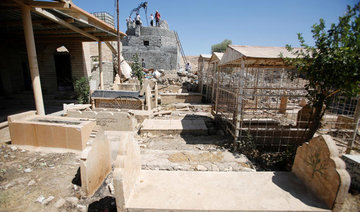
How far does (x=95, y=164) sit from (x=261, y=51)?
4.44 meters

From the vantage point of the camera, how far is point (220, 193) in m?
2.13

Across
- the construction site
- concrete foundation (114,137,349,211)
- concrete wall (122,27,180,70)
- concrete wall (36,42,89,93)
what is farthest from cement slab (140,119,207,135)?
concrete wall (122,27,180,70)

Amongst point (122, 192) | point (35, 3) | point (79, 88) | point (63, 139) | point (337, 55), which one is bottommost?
point (63, 139)

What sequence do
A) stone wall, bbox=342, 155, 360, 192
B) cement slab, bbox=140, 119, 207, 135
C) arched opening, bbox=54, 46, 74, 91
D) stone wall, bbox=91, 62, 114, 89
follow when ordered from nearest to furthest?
stone wall, bbox=342, 155, 360, 192
cement slab, bbox=140, 119, 207, 135
stone wall, bbox=91, 62, 114, 89
arched opening, bbox=54, 46, 74, 91

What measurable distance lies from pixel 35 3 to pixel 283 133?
847 centimetres

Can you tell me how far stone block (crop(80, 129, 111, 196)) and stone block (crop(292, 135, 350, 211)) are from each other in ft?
10.7

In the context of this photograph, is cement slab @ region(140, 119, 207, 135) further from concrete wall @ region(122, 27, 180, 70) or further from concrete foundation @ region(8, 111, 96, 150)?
concrete wall @ region(122, 27, 180, 70)

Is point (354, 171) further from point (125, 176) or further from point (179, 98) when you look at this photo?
point (179, 98)

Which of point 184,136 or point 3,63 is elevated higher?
point 3,63

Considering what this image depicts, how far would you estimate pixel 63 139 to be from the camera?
4.20m

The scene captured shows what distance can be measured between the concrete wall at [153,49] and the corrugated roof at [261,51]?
53.1ft

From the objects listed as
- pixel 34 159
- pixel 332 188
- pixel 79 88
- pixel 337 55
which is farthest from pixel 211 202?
pixel 79 88

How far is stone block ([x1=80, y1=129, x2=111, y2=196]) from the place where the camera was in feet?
8.79

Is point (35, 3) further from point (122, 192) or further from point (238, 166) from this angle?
point (238, 166)
